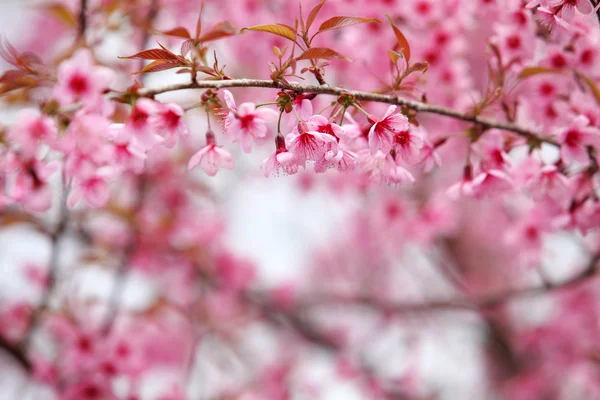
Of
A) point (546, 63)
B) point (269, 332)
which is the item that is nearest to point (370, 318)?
point (269, 332)

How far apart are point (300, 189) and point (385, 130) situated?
215cm

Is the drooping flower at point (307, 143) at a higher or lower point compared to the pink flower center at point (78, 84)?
lower

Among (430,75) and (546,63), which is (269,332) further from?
(546,63)

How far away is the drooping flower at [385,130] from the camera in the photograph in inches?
31.9

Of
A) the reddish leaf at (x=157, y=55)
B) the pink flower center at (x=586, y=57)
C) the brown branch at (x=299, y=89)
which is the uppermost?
the pink flower center at (x=586, y=57)

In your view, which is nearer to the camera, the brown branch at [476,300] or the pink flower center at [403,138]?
the pink flower center at [403,138]

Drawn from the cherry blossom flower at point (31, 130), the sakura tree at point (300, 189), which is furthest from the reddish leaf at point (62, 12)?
the cherry blossom flower at point (31, 130)

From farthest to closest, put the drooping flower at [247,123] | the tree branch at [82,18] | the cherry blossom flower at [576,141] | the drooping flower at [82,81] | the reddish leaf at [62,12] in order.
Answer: the reddish leaf at [62,12], the tree branch at [82,18], the cherry blossom flower at [576,141], the drooping flower at [247,123], the drooping flower at [82,81]

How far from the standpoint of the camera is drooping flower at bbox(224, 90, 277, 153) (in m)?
0.85

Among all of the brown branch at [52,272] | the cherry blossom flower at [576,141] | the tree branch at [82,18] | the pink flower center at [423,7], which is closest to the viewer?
the cherry blossom flower at [576,141]

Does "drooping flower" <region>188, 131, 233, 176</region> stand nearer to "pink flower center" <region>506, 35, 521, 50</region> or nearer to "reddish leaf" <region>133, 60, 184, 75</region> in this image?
"reddish leaf" <region>133, 60, 184, 75</region>

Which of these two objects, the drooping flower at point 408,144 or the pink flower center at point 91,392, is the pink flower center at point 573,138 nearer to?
the drooping flower at point 408,144

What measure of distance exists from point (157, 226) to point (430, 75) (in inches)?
52.3

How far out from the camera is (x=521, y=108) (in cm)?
125
